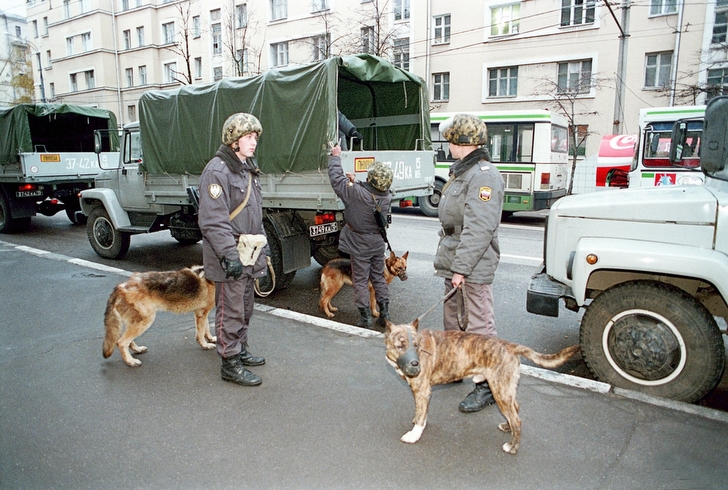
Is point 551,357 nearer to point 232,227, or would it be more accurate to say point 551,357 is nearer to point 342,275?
point 232,227

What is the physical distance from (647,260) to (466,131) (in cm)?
160

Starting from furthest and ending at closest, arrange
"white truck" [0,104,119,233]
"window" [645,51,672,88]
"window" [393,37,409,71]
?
"window" [393,37,409,71] → "window" [645,51,672,88] → "white truck" [0,104,119,233]

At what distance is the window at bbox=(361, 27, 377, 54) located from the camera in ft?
84.4

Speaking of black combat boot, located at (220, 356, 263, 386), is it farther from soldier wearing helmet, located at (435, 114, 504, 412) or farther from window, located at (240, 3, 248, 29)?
window, located at (240, 3, 248, 29)

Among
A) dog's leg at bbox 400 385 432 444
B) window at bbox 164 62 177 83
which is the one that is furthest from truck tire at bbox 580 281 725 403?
window at bbox 164 62 177 83

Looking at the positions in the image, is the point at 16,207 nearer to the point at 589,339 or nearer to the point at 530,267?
the point at 530,267

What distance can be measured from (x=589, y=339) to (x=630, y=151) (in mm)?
12762

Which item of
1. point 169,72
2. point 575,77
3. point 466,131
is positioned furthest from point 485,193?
point 169,72

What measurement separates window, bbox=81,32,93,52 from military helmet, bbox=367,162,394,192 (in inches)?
1874

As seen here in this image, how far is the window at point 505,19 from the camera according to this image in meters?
25.8

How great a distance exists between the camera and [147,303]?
14.7 feet

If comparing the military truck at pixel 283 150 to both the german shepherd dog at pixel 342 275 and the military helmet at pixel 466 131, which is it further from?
the military helmet at pixel 466 131

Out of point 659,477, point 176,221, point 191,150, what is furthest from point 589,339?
point 176,221

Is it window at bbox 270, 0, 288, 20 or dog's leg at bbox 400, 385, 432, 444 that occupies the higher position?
window at bbox 270, 0, 288, 20
